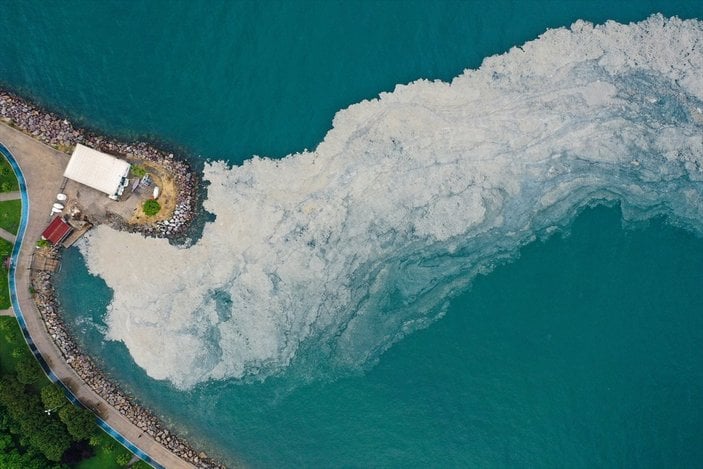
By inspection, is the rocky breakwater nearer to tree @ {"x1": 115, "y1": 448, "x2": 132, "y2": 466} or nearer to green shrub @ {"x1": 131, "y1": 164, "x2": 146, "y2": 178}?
tree @ {"x1": 115, "y1": 448, "x2": 132, "y2": 466}

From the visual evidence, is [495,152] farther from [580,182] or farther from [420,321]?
[420,321]

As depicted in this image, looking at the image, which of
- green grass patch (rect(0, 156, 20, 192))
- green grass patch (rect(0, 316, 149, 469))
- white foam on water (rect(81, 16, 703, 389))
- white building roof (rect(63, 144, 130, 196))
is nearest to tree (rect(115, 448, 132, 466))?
green grass patch (rect(0, 316, 149, 469))

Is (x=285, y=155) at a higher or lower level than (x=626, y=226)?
lower

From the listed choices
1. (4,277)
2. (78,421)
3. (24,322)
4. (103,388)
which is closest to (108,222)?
(4,277)

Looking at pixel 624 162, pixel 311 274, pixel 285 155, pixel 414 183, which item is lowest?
pixel 311 274

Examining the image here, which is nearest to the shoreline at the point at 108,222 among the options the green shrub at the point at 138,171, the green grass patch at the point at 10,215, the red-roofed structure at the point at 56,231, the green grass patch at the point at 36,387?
the green shrub at the point at 138,171

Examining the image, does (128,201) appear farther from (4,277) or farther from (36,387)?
(36,387)

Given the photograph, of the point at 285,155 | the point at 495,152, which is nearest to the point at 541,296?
the point at 495,152
